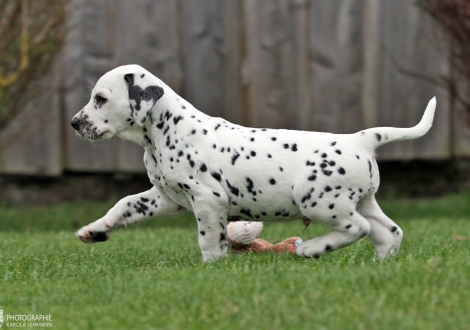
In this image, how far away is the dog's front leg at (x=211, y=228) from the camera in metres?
4.96

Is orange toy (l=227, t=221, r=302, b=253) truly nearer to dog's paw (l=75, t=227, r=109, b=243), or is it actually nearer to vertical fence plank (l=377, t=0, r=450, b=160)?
dog's paw (l=75, t=227, r=109, b=243)

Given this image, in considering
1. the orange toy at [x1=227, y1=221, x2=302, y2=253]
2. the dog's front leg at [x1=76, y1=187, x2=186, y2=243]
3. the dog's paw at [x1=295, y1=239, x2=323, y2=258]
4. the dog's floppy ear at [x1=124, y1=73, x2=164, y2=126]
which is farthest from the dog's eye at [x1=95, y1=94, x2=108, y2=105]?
the dog's paw at [x1=295, y1=239, x2=323, y2=258]

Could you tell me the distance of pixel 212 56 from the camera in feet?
31.3

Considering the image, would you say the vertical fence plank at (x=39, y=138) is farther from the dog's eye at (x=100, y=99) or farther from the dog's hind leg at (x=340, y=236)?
the dog's hind leg at (x=340, y=236)

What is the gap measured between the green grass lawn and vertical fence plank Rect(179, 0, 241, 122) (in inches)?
159

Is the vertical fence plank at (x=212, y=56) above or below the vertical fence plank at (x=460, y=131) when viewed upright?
above

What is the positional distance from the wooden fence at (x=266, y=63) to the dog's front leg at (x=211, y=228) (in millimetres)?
4569

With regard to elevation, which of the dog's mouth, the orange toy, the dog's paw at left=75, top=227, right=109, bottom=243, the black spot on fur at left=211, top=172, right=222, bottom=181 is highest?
the dog's mouth

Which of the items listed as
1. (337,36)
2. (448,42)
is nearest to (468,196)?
(448,42)

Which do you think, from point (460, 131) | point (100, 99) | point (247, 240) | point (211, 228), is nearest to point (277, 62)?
Result: point (460, 131)

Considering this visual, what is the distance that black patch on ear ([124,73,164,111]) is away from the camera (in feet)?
16.5

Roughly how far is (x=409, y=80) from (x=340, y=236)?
506 cm

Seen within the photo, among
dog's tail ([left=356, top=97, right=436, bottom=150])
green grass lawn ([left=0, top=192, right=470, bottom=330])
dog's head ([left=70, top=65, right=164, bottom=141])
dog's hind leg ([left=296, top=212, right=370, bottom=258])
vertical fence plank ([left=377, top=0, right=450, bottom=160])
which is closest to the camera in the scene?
green grass lawn ([left=0, top=192, right=470, bottom=330])

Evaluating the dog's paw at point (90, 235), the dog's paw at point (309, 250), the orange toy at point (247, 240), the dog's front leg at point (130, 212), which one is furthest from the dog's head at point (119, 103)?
the dog's paw at point (309, 250)
